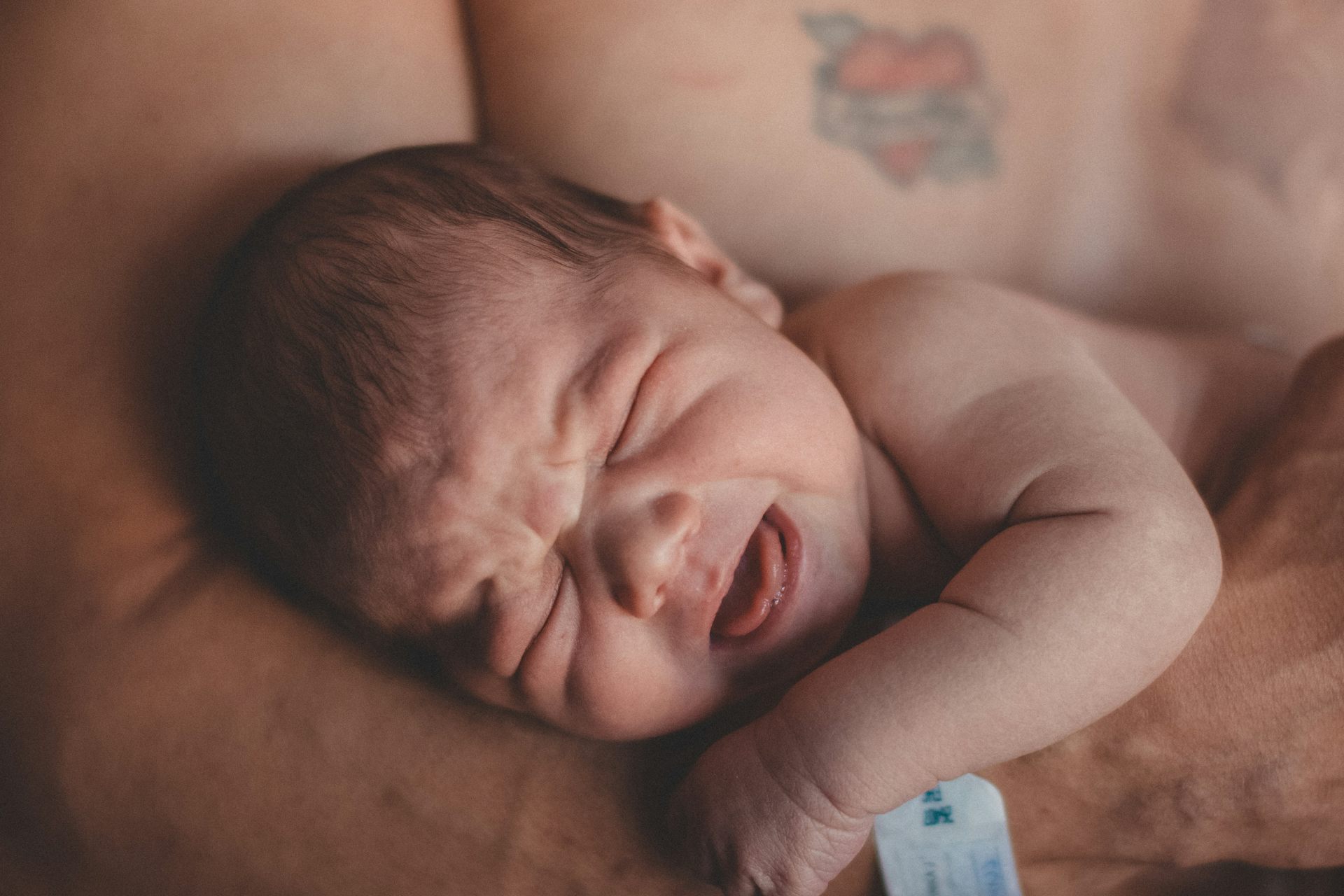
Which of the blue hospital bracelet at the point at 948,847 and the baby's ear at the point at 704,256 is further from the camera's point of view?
the baby's ear at the point at 704,256

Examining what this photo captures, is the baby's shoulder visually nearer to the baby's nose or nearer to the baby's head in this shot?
the baby's head

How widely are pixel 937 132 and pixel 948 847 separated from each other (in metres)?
0.99

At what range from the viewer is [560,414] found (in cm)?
94

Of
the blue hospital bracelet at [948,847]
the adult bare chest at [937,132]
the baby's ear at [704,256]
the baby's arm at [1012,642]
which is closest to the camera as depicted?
the baby's arm at [1012,642]

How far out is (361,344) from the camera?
37.7 inches

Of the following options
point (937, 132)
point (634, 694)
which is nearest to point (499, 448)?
point (634, 694)

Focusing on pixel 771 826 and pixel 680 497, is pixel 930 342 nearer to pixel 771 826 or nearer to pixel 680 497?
pixel 680 497

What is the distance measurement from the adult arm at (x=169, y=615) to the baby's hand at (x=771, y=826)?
10cm

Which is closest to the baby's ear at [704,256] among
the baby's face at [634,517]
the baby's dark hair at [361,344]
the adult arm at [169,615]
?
the baby's dark hair at [361,344]

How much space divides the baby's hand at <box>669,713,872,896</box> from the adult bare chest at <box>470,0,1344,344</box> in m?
0.81

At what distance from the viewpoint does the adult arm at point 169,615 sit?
999 mm

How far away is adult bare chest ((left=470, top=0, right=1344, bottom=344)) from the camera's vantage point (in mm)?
1388

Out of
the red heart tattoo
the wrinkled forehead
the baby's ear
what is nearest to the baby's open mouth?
the wrinkled forehead

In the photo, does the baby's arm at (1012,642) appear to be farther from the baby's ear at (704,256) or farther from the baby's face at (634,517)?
the baby's ear at (704,256)
